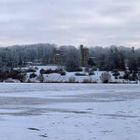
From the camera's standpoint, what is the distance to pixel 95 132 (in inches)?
568

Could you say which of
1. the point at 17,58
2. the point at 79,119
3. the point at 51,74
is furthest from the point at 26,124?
the point at 17,58

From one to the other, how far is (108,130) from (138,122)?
269cm

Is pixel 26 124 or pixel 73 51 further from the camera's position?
pixel 73 51

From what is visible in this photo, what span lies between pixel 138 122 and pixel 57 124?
309 centimetres

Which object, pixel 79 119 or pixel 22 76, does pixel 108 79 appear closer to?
pixel 22 76

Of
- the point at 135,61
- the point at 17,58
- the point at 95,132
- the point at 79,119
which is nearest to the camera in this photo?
the point at 95,132

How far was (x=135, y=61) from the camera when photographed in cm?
14288

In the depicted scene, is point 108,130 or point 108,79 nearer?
point 108,130

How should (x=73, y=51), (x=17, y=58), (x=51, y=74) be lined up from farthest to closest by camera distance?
(x=73, y=51) < (x=17, y=58) < (x=51, y=74)

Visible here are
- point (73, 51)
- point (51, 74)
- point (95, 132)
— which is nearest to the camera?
point (95, 132)

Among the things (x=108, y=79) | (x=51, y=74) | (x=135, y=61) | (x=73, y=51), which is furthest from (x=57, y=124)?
(x=73, y=51)

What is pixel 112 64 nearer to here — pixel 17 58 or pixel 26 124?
pixel 17 58

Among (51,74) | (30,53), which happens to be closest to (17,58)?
(30,53)

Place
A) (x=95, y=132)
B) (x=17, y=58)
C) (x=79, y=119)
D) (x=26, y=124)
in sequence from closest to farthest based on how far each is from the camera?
(x=95, y=132)
(x=26, y=124)
(x=79, y=119)
(x=17, y=58)
